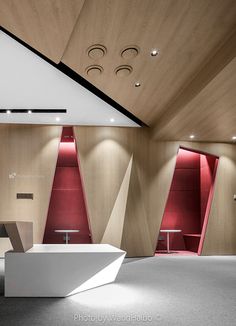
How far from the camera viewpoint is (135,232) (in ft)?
26.9

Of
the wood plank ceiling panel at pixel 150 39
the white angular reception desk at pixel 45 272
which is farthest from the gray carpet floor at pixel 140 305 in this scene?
the wood plank ceiling panel at pixel 150 39

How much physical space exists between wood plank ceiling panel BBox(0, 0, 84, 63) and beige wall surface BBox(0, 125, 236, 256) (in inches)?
112

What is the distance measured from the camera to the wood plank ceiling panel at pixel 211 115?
5000 mm

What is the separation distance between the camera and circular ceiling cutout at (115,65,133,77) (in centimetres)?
568

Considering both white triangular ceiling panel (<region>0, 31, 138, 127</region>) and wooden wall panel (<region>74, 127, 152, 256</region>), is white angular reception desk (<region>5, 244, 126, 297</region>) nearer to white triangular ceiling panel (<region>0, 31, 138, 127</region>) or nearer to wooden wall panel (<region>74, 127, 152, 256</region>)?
wooden wall panel (<region>74, 127, 152, 256</region>)

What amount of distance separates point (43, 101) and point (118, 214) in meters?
3.19

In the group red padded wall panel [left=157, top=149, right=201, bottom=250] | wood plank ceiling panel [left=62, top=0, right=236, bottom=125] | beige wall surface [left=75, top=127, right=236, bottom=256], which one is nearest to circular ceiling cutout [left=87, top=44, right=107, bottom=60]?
wood plank ceiling panel [left=62, top=0, right=236, bottom=125]

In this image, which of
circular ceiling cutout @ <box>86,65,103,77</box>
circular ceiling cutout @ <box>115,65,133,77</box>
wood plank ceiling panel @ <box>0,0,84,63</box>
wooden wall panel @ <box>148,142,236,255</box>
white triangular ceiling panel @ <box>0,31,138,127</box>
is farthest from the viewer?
wooden wall panel @ <box>148,142,236,255</box>

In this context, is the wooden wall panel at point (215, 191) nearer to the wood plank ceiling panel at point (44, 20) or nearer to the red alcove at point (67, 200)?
the red alcove at point (67, 200)

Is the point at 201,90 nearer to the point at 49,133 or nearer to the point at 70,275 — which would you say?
the point at 70,275

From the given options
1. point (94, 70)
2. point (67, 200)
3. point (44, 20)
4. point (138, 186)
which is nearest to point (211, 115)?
point (94, 70)

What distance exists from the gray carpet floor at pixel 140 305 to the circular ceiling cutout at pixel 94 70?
11.3 ft

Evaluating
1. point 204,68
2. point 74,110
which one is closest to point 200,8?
point 204,68

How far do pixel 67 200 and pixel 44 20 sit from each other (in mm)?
5706
